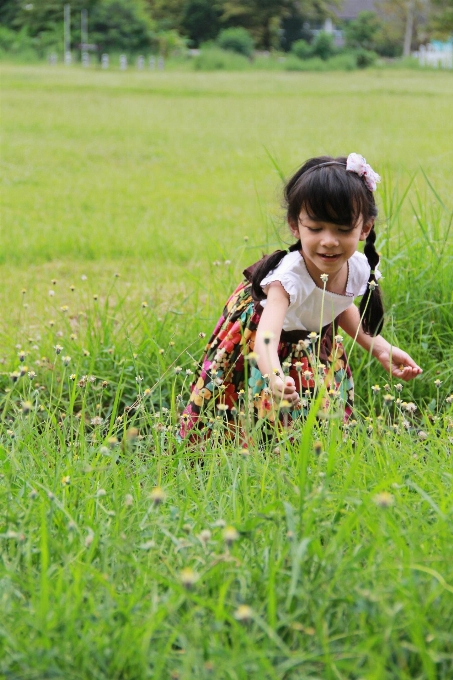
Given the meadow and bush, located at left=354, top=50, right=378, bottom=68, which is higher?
the meadow

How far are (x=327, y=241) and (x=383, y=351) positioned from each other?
0.52 metres

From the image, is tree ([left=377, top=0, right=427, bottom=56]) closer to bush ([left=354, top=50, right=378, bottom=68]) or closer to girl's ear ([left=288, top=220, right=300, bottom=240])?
bush ([left=354, top=50, right=378, bottom=68])

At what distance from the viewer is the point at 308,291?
3217 mm

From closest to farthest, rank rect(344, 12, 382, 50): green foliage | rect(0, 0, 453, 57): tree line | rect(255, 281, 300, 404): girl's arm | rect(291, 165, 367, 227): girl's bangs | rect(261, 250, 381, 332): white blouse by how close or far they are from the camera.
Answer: rect(255, 281, 300, 404): girl's arm < rect(291, 165, 367, 227): girl's bangs < rect(261, 250, 381, 332): white blouse < rect(0, 0, 453, 57): tree line < rect(344, 12, 382, 50): green foliage

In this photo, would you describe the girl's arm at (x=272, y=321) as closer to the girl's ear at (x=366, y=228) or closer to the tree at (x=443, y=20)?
the girl's ear at (x=366, y=228)

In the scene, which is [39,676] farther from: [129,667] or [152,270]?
[152,270]

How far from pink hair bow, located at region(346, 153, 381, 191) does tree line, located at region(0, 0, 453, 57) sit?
48.4 metres

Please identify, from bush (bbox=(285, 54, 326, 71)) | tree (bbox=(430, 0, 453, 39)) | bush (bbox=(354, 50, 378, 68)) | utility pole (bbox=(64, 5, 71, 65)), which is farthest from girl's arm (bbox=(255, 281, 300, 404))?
tree (bbox=(430, 0, 453, 39))

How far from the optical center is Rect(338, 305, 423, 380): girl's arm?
3142mm

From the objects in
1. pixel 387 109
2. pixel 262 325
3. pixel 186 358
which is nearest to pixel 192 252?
pixel 186 358

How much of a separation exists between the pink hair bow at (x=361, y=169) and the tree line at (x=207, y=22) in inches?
1907

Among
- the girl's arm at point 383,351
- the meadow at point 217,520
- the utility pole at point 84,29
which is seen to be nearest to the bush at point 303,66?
the utility pole at point 84,29

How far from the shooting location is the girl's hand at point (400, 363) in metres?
3.13

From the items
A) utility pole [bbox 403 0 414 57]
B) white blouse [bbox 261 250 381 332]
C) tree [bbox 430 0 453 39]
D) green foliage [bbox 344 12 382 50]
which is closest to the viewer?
white blouse [bbox 261 250 381 332]
